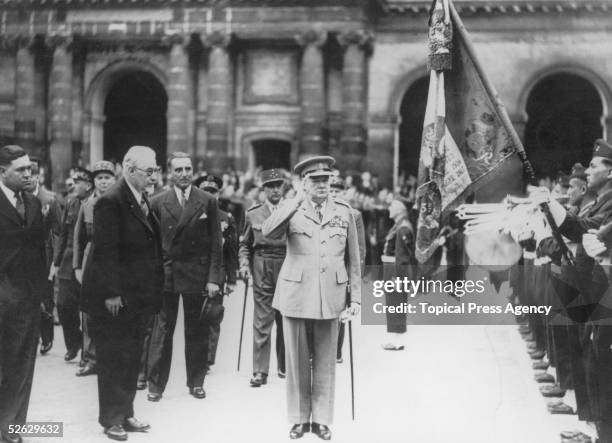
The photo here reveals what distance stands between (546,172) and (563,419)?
2173 cm

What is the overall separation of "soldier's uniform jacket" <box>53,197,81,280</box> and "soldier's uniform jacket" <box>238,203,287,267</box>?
219 centimetres

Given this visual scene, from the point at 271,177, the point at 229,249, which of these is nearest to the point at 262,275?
the point at 229,249

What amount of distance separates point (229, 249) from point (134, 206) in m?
2.69

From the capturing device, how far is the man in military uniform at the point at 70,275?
9.62 meters

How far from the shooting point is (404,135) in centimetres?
2944

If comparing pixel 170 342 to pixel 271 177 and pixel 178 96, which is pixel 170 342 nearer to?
pixel 271 177

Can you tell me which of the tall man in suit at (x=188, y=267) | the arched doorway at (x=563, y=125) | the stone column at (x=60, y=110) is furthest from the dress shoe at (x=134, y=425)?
the arched doorway at (x=563, y=125)

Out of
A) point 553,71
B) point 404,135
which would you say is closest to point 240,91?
point 404,135

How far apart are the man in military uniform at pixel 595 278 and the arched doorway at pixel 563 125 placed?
21.8 meters

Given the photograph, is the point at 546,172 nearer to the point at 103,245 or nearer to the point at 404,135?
the point at 404,135

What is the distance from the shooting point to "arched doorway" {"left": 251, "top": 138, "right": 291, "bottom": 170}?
1070 inches

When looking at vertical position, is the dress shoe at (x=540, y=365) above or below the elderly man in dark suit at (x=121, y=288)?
below

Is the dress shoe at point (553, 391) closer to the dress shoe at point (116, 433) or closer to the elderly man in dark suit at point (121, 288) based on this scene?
the elderly man in dark suit at point (121, 288)

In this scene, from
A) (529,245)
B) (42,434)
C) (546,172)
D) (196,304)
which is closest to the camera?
(42,434)
